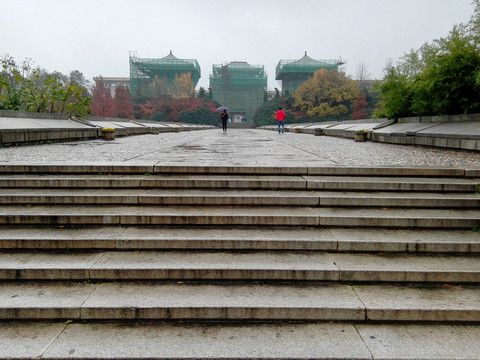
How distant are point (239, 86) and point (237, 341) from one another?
89.7m

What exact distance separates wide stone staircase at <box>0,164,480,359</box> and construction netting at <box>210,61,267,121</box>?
85.7m

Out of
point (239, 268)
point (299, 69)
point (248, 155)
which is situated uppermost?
point (299, 69)

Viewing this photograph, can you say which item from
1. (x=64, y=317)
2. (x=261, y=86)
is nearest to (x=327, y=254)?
(x=64, y=317)

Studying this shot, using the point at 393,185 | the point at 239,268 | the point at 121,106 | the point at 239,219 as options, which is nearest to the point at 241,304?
the point at 239,268

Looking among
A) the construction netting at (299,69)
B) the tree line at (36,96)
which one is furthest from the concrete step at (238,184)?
the construction netting at (299,69)

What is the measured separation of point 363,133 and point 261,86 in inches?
3094

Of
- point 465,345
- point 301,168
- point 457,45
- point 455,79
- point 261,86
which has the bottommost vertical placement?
point 465,345

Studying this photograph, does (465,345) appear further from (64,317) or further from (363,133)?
(363,133)

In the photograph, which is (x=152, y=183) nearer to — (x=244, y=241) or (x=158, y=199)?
(x=158, y=199)

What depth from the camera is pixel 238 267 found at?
355cm

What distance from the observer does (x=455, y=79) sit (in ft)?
34.5

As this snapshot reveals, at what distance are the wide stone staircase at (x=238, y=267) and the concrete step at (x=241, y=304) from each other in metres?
0.01

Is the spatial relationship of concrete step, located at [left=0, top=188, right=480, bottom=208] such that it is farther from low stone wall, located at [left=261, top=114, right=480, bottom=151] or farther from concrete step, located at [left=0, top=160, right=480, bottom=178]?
low stone wall, located at [left=261, top=114, right=480, bottom=151]

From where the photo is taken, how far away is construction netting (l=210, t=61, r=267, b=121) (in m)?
87.6
